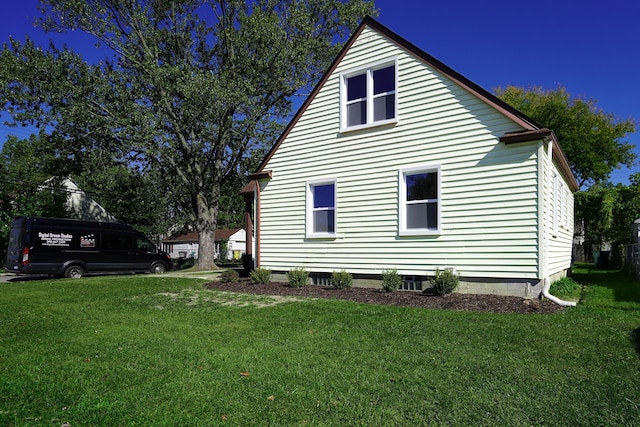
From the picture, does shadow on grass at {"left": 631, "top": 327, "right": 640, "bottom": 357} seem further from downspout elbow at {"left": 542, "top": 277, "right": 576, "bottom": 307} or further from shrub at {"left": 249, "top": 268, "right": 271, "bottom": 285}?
shrub at {"left": 249, "top": 268, "right": 271, "bottom": 285}

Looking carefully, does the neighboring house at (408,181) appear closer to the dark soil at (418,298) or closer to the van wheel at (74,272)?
the dark soil at (418,298)

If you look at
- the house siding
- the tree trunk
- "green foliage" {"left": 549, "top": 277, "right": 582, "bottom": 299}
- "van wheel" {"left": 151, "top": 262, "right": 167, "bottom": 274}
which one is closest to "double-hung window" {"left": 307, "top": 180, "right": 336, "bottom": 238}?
the house siding

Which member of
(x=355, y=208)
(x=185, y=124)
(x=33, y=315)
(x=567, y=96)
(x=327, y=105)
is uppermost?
(x=567, y=96)

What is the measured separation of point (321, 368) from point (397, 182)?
667 centimetres

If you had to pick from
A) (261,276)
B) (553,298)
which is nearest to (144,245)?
(261,276)

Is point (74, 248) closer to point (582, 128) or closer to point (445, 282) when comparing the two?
point (445, 282)

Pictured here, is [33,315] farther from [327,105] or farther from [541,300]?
[541,300]

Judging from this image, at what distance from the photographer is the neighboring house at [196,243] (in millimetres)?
53188

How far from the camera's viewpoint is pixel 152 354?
482cm

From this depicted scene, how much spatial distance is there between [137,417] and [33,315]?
5705mm

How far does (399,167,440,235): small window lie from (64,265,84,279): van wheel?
13.9 meters

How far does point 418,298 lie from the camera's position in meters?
8.77

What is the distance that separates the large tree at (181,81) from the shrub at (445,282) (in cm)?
1308

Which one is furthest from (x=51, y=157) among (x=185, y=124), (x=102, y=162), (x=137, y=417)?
(x=137, y=417)
